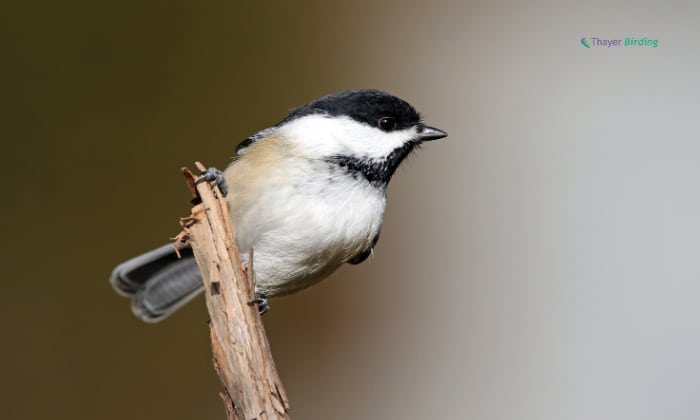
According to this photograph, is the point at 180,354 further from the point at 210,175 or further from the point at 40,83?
the point at 210,175

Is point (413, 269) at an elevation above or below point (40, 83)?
below

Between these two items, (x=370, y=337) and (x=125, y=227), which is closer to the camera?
(x=125, y=227)

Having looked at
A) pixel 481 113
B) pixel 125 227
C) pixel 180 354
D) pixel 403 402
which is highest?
pixel 481 113

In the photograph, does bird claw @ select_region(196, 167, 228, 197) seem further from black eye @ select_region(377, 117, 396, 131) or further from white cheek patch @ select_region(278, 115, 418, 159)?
black eye @ select_region(377, 117, 396, 131)

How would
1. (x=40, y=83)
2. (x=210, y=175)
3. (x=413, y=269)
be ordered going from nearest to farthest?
1. (x=210, y=175)
2. (x=40, y=83)
3. (x=413, y=269)

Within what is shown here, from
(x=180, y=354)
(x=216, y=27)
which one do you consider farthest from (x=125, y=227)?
(x=216, y=27)

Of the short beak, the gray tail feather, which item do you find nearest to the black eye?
the short beak

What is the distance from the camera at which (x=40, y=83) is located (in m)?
3.04

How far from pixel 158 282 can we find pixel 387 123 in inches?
42.8

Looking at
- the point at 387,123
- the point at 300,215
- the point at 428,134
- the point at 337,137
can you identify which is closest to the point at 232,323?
the point at 300,215

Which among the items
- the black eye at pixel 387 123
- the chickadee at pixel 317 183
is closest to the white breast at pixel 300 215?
the chickadee at pixel 317 183

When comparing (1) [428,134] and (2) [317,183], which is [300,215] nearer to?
(2) [317,183]

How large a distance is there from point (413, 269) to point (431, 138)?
166cm

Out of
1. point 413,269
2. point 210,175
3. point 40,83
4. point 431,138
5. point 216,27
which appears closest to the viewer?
point 210,175
